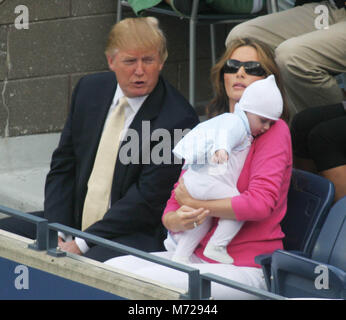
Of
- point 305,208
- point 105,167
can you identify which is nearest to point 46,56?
point 105,167

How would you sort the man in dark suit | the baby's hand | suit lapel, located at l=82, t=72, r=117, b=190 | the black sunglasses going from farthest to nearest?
suit lapel, located at l=82, t=72, r=117, b=190 → the man in dark suit → the black sunglasses → the baby's hand

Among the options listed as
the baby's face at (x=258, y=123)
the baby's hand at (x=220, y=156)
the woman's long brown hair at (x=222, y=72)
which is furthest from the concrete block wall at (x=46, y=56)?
the baby's hand at (x=220, y=156)

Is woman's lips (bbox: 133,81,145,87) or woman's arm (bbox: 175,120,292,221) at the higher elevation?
woman's lips (bbox: 133,81,145,87)

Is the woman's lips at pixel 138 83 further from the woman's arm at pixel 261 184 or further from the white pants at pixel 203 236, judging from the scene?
the white pants at pixel 203 236

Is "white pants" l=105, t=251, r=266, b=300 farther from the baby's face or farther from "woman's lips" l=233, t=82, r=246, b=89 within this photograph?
"woman's lips" l=233, t=82, r=246, b=89

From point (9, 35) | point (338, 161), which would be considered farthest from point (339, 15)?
point (9, 35)

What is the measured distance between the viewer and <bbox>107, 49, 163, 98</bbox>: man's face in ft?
11.9

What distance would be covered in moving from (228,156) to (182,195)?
240 millimetres

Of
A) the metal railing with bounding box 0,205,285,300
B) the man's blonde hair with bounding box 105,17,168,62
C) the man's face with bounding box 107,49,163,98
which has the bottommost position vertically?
the metal railing with bounding box 0,205,285,300

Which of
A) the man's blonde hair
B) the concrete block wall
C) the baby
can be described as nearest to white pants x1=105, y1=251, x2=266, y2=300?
the baby

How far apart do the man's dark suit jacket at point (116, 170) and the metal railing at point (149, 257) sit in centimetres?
45

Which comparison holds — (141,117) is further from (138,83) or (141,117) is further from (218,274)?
(218,274)

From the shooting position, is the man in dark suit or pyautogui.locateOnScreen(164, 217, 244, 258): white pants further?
the man in dark suit

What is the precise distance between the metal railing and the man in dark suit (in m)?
0.37
